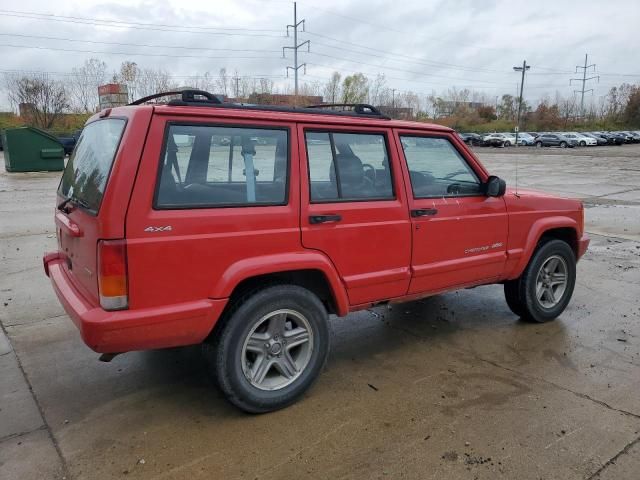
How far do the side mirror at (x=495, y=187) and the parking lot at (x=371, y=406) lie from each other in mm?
1273

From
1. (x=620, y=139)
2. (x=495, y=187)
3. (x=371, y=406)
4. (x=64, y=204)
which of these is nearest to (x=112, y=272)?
(x=64, y=204)

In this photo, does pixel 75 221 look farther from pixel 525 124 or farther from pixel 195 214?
pixel 525 124

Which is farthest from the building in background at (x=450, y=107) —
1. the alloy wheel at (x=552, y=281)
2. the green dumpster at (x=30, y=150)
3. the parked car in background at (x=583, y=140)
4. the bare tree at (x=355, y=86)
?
the alloy wheel at (x=552, y=281)

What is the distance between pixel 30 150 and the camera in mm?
21219

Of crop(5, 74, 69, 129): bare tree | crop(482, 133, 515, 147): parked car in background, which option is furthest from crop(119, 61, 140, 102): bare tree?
crop(482, 133, 515, 147): parked car in background

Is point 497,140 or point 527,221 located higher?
point 497,140

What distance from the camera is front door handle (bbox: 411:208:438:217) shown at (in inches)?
146

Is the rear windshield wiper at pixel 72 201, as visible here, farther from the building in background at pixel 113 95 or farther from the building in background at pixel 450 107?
the building in background at pixel 450 107

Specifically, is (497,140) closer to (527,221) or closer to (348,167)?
(527,221)

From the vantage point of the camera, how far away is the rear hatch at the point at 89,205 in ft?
8.78

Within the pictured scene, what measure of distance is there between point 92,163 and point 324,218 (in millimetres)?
1464

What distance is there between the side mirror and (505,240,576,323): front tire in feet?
2.89

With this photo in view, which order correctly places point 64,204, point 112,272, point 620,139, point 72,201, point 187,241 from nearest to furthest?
1. point 112,272
2. point 187,241
3. point 72,201
4. point 64,204
5. point 620,139

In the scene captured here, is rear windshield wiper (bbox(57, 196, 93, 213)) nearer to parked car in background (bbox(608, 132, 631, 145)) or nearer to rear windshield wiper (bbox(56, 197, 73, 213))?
rear windshield wiper (bbox(56, 197, 73, 213))
